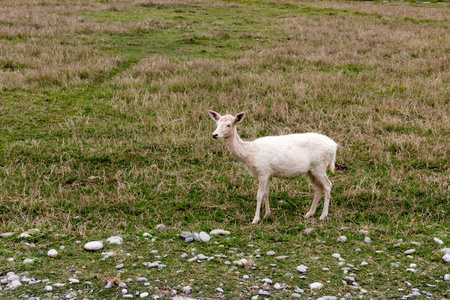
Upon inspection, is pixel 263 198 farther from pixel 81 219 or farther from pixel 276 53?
pixel 276 53

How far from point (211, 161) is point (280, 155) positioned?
2.42 metres

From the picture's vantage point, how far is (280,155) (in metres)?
7.03

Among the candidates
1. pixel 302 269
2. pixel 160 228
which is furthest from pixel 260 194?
pixel 302 269

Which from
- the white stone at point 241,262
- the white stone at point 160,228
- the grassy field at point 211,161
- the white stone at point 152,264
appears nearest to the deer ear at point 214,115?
the grassy field at point 211,161

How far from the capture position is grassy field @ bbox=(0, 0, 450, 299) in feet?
17.9

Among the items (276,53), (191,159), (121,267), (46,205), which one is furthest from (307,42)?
(121,267)

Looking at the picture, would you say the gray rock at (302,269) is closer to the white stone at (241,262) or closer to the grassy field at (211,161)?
the grassy field at (211,161)

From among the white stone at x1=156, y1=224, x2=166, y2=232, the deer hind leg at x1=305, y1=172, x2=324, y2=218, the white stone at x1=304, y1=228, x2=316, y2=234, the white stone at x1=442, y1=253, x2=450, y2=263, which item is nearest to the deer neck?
the deer hind leg at x1=305, y1=172, x2=324, y2=218

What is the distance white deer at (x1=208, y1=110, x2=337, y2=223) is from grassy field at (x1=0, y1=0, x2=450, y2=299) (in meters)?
0.64

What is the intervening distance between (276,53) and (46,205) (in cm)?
1278

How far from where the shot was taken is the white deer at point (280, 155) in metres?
7.03

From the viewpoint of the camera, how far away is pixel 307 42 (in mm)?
20734

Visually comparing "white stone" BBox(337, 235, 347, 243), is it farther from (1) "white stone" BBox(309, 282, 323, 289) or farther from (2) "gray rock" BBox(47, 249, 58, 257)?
(2) "gray rock" BBox(47, 249, 58, 257)

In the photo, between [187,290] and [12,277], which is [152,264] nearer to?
[187,290]
